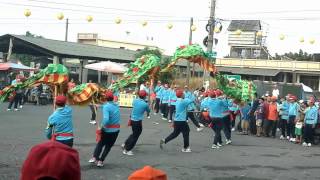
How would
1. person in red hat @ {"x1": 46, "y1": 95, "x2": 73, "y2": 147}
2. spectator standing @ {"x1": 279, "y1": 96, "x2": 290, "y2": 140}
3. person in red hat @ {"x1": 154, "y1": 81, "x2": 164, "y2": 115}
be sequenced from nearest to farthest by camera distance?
1. person in red hat @ {"x1": 46, "y1": 95, "x2": 73, "y2": 147}
2. spectator standing @ {"x1": 279, "y1": 96, "x2": 290, "y2": 140}
3. person in red hat @ {"x1": 154, "y1": 81, "x2": 164, "y2": 115}

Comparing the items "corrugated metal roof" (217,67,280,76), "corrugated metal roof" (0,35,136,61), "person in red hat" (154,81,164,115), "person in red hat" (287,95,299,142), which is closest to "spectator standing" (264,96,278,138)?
"person in red hat" (287,95,299,142)

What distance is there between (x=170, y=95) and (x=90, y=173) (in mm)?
14588

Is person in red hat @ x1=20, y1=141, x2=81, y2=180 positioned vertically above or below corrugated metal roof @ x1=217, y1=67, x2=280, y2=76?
below

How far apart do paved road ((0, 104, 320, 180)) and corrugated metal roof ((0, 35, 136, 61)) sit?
15.3 metres

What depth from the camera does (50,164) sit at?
225 cm

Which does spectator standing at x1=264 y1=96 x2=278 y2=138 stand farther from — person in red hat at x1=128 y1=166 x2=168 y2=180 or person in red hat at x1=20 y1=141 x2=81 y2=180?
person in red hat at x1=20 y1=141 x2=81 y2=180

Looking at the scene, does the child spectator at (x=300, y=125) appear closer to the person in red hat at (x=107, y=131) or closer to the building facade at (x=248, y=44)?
the person in red hat at (x=107, y=131)

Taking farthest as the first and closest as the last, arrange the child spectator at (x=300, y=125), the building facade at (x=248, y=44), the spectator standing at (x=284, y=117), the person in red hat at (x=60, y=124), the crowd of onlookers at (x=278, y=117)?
the building facade at (x=248, y=44) < the spectator standing at (x=284, y=117) < the child spectator at (x=300, y=125) < the crowd of onlookers at (x=278, y=117) < the person in red hat at (x=60, y=124)

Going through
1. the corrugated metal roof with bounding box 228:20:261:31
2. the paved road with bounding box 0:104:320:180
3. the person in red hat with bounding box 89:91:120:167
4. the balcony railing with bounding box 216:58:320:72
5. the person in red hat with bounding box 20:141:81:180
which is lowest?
the paved road with bounding box 0:104:320:180

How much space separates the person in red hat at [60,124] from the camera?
10.3 m

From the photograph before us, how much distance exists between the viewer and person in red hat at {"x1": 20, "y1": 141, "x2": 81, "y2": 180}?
2.24 meters

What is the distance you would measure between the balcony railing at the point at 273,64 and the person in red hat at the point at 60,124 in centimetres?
4090

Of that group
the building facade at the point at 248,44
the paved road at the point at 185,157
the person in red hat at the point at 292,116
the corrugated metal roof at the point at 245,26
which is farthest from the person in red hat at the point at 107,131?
the corrugated metal roof at the point at 245,26

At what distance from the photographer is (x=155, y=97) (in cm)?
2886
